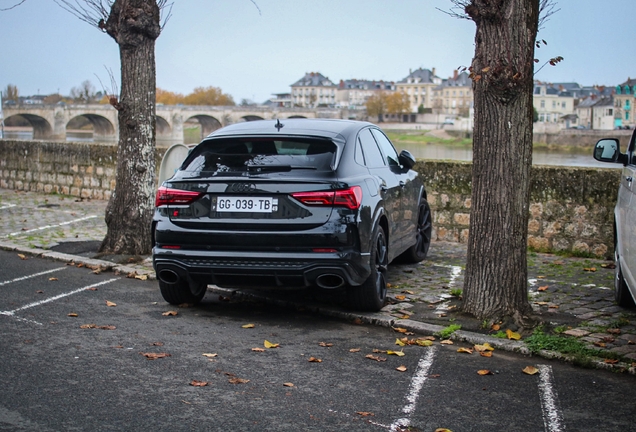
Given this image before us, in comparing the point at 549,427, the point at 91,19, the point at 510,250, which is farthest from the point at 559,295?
the point at 91,19

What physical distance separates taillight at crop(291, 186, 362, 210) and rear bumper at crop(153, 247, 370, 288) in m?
0.38

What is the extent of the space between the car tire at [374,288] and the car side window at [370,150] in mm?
677

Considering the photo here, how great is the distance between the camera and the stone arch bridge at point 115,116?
97000mm

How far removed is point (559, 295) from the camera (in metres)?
7.99

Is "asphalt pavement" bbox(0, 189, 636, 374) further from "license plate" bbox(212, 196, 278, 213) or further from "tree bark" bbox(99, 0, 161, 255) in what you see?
"license plate" bbox(212, 196, 278, 213)

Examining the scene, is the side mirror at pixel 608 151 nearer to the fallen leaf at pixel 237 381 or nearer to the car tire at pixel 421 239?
the car tire at pixel 421 239

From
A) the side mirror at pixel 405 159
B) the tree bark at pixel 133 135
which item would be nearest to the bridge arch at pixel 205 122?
the tree bark at pixel 133 135

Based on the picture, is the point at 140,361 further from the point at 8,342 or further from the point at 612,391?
the point at 612,391

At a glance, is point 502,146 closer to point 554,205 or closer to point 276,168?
point 276,168

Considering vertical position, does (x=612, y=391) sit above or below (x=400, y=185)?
below

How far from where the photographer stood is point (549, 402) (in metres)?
4.75

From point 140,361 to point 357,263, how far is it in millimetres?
1868

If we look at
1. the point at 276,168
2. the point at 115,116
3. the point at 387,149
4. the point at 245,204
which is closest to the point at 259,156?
the point at 276,168

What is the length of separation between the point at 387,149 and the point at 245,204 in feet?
8.39
